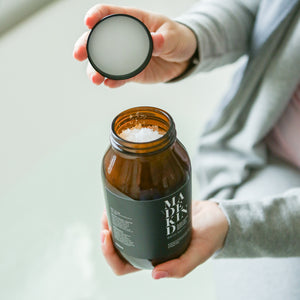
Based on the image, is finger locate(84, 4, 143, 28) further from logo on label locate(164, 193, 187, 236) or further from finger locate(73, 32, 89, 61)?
logo on label locate(164, 193, 187, 236)

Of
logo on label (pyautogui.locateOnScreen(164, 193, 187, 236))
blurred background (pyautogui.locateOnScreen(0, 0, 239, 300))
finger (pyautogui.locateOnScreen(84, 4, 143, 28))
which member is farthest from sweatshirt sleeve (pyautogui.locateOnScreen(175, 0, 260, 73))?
blurred background (pyautogui.locateOnScreen(0, 0, 239, 300))

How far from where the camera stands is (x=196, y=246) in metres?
0.58

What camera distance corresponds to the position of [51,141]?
1.21 metres

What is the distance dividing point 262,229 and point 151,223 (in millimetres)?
204

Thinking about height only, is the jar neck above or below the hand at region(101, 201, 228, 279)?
above

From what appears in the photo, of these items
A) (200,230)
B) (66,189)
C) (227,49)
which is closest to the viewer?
(200,230)

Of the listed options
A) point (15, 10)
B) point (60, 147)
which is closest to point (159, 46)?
point (15, 10)

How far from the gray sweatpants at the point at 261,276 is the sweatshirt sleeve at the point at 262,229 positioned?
6 cm

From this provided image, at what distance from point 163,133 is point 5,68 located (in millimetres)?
725

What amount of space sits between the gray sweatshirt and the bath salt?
7.7 inches

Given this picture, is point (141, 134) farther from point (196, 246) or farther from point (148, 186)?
point (196, 246)

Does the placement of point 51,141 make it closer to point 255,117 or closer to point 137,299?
point 137,299

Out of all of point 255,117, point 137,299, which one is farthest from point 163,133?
point 137,299

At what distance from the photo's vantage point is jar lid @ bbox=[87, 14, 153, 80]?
0.49 m
